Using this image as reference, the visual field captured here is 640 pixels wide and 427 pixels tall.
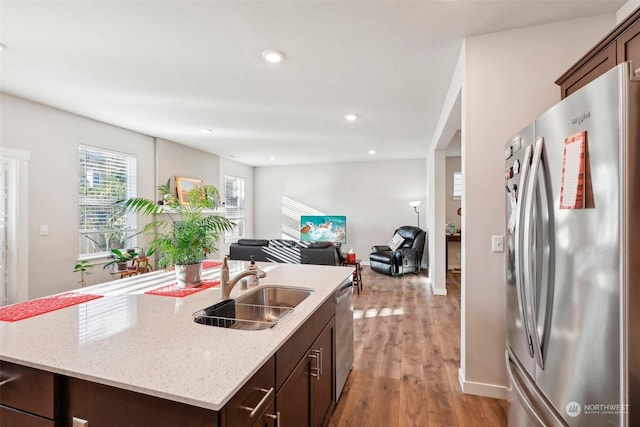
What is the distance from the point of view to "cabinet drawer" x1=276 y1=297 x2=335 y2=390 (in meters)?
1.17

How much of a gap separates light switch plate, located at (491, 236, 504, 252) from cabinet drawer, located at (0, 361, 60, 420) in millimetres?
2383

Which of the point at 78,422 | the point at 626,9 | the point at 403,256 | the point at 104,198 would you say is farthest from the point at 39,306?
the point at 403,256

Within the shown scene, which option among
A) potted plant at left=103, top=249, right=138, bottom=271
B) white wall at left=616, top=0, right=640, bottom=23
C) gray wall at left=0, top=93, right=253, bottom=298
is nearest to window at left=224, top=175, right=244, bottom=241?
potted plant at left=103, top=249, right=138, bottom=271

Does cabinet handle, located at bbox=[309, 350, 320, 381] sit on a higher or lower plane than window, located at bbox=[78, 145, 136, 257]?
lower

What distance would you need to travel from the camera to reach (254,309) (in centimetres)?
179

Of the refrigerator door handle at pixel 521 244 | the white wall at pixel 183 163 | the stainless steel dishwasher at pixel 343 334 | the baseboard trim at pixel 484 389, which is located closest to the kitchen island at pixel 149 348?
the stainless steel dishwasher at pixel 343 334

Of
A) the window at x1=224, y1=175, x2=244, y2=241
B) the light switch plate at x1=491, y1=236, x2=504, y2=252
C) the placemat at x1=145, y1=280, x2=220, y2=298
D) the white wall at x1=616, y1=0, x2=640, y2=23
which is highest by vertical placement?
the white wall at x1=616, y1=0, x2=640, y2=23

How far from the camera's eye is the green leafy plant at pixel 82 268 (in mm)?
3785

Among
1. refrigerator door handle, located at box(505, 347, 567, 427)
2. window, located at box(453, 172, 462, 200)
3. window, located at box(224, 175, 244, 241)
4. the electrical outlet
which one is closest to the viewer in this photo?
the electrical outlet

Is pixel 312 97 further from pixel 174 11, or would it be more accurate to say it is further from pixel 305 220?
pixel 305 220

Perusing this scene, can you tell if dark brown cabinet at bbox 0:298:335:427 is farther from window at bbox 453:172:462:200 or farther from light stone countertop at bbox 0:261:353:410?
window at bbox 453:172:462:200

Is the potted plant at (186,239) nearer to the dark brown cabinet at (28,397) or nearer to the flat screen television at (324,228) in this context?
the dark brown cabinet at (28,397)

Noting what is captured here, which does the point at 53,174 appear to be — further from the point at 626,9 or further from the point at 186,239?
the point at 626,9

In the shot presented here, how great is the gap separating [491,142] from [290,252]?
11.2ft
